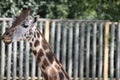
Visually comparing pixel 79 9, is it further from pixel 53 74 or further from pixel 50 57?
pixel 53 74

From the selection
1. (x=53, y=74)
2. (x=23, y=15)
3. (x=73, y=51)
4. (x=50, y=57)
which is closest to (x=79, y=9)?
(x=73, y=51)

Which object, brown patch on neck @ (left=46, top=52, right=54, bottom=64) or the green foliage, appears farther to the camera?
the green foliage

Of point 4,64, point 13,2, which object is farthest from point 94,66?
point 13,2

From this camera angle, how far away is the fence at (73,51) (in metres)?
8.55

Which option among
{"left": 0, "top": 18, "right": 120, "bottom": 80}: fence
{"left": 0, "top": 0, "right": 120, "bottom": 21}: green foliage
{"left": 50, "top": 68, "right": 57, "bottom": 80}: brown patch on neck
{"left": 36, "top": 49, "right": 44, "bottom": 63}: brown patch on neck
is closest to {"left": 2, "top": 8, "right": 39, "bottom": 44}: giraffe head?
{"left": 36, "top": 49, "right": 44, "bottom": 63}: brown patch on neck

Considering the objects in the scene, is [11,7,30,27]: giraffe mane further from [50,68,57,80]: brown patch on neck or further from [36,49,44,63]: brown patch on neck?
[50,68,57,80]: brown patch on neck

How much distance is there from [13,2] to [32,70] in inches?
99.5

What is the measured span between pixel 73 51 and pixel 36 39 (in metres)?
3.77

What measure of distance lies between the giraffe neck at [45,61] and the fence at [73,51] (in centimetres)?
349

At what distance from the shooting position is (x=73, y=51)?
8719 millimetres

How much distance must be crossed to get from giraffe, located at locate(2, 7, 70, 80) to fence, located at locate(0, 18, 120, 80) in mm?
3505

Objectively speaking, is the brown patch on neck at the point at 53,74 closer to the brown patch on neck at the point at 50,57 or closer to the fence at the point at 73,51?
the brown patch on neck at the point at 50,57

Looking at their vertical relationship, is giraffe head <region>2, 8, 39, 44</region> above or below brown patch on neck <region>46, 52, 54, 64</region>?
above

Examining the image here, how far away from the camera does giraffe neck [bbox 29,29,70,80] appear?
4961 millimetres
